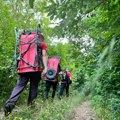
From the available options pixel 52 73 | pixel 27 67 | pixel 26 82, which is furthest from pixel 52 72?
pixel 27 67

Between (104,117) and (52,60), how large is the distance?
4335mm

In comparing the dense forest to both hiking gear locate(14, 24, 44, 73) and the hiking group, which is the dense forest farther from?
hiking gear locate(14, 24, 44, 73)

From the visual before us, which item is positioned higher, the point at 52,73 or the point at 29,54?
the point at 29,54

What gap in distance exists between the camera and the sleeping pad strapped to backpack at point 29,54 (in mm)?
5160

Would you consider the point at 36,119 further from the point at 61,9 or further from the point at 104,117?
the point at 61,9

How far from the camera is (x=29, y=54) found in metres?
5.20

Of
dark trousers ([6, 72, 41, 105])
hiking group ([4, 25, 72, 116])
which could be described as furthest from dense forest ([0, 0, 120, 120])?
hiking group ([4, 25, 72, 116])

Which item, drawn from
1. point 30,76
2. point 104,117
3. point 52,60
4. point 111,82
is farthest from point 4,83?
point 104,117

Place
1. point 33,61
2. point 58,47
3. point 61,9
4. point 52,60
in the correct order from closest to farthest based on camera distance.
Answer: point 61,9 < point 33,61 < point 52,60 < point 58,47

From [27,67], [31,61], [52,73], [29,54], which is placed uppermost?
[29,54]

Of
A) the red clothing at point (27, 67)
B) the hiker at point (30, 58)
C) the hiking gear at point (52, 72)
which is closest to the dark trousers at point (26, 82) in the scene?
the hiker at point (30, 58)

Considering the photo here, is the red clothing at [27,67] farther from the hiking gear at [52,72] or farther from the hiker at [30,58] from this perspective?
the hiking gear at [52,72]

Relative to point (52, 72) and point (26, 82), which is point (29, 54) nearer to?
point (26, 82)

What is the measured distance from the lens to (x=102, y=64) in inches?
43.0
